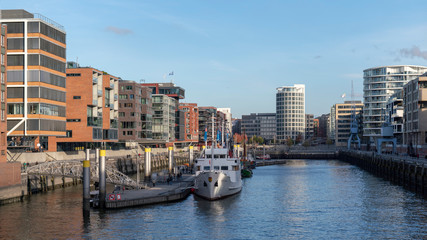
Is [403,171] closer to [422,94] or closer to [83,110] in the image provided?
[422,94]

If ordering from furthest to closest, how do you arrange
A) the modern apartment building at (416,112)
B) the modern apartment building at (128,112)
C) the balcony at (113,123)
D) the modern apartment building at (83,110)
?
1. the modern apartment building at (128,112)
2. the balcony at (113,123)
3. the modern apartment building at (416,112)
4. the modern apartment building at (83,110)

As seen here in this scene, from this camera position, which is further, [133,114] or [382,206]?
[133,114]

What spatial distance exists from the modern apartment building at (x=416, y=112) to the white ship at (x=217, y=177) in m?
82.8

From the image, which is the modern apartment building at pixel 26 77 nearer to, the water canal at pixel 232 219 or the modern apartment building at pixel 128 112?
the water canal at pixel 232 219

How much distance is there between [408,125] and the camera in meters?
172

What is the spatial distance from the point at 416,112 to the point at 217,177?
333 feet

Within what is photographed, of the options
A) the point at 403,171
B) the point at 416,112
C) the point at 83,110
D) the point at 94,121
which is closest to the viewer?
the point at 403,171

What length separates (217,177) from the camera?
7806cm

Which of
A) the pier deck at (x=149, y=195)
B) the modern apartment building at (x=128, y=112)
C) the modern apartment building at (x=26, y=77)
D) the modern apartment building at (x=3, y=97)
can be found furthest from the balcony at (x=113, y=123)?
the modern apartment building at (x=3, y=97)

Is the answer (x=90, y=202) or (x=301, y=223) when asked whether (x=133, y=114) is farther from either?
(x=301, y=223)

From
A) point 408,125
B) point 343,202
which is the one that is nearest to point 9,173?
point 343,202

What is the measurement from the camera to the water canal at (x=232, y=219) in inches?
2140

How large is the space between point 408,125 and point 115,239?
142 metres

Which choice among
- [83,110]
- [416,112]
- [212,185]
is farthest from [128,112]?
[212,185]
